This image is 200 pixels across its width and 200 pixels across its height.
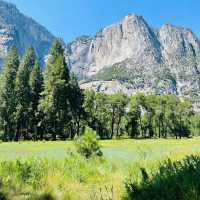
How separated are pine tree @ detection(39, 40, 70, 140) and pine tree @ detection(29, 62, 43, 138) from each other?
11.9 feet

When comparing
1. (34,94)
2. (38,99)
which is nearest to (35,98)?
(38,99)

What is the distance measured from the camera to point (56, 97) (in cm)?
7388

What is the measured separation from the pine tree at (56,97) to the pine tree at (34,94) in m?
3.64

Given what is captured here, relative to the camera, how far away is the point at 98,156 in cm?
1806

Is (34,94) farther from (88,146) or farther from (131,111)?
(88,146)

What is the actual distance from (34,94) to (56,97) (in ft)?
33.1

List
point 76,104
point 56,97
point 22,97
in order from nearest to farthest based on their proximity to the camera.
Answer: point 56,97
point 22,97
point 76,104

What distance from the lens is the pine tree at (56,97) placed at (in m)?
73.9

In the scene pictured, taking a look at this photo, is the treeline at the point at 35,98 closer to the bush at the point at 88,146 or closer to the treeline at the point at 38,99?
the treeline at the point at 38,99

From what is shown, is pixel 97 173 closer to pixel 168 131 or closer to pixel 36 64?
pixel 36 64

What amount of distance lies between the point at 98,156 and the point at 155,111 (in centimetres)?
10299

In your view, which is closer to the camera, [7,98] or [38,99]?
[7,98]

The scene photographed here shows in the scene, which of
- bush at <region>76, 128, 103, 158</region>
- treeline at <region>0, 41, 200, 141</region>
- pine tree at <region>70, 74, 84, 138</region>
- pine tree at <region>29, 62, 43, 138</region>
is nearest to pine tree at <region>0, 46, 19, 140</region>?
treeline at <region>0, 41, 200, 141</region>

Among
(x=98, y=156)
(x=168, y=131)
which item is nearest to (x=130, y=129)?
(x=168, y=131)
